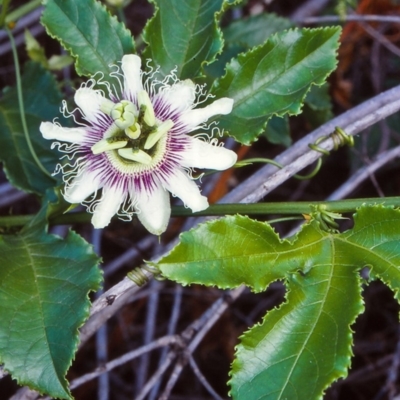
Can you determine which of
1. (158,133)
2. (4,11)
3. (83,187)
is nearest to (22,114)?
(4,11)

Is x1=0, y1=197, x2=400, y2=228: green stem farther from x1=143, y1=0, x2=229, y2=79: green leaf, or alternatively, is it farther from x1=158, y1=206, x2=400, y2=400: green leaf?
x1=143, y1=0, x2=229, y2=79: green leaf

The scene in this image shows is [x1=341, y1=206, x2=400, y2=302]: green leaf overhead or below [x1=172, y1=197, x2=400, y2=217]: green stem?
below

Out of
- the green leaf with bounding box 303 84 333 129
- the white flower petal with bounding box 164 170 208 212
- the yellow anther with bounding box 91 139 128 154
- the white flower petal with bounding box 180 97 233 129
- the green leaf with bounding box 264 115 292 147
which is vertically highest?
the green leaf with bounding box 303 84 333 129

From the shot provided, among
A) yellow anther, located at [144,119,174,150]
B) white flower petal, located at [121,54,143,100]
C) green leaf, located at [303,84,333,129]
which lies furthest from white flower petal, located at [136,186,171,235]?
green leaf, located at [303,84,333,129]

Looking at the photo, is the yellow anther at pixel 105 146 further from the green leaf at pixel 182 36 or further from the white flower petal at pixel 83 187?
the green leaf at pixel 182 36

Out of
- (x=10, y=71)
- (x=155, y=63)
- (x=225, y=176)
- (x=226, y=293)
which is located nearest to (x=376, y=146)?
(x=225, y=176)

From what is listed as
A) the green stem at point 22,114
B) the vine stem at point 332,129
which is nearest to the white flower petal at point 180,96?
the vine stem at point 332,129

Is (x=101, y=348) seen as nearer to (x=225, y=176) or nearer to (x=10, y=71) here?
(x=225, y=176)
